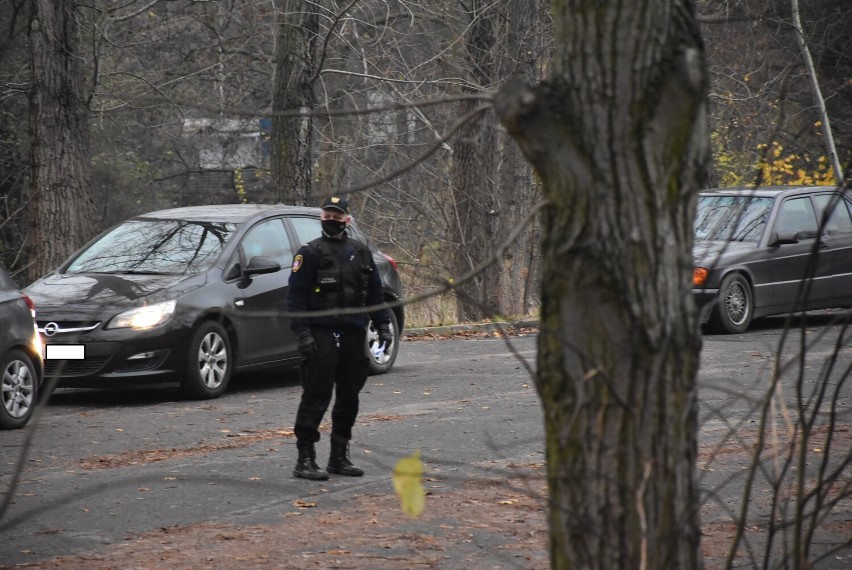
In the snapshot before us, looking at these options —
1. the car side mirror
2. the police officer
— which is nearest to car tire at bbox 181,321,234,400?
the car side mirror

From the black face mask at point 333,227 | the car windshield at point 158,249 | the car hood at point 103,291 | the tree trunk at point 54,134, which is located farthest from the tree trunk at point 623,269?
the tree trunk at point 54,134

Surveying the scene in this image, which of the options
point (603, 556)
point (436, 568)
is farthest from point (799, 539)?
point (436, 568)

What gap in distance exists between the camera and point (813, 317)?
787 inches

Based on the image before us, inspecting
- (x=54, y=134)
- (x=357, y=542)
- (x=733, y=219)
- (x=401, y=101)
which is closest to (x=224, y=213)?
(x=401, y=101)

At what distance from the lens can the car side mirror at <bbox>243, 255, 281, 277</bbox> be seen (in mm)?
12680

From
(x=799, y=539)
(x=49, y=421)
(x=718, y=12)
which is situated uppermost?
(x=718, y=12)

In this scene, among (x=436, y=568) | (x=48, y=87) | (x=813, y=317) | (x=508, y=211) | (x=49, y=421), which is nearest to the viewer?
(x=436, y=568)

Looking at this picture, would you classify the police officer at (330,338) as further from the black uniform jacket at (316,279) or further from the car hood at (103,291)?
the car hood at (103,291)

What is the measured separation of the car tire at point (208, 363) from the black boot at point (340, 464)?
3.79m

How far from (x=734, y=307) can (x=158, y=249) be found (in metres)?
7.95

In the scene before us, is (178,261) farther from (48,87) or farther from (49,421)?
(48,87)

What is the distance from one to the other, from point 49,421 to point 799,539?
8.63m

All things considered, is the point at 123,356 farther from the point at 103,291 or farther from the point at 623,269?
the point at 623,269

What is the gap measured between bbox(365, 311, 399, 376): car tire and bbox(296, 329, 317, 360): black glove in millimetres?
5301
